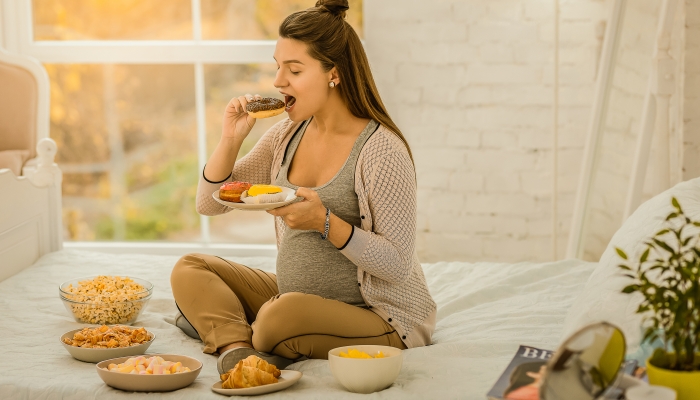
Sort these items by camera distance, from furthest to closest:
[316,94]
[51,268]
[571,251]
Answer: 1. [571,251]
2. [51,268]
3. [316,94]

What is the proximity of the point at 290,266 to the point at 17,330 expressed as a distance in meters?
0.71

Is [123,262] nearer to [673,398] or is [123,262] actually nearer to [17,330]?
[17,330]

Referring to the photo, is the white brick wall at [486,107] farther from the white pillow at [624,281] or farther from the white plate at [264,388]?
the white plate at [264,388]

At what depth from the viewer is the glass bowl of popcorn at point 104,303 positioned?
6.56 feet

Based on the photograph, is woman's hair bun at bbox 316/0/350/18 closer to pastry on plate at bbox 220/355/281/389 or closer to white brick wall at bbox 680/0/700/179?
pastry on plate at bbox 220/355/281/389

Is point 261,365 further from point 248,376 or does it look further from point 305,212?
point 305,212

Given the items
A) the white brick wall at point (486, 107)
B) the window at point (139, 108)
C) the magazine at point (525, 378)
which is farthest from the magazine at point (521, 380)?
the window at point (139, 108)

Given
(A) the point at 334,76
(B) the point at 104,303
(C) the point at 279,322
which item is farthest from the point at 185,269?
(A) the point at 334,76

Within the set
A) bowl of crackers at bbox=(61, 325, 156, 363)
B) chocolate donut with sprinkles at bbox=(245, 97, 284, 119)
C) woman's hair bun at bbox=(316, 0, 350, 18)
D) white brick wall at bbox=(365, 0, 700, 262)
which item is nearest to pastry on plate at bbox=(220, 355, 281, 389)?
bowl of crackers at bbox=(61, 325, 156, 363)

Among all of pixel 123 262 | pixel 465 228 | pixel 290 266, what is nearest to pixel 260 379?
pixel 290 266

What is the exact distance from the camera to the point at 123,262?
8.71 feet

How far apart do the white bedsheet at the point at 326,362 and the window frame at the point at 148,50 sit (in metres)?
1.02

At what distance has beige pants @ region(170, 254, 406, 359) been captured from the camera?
1711mm

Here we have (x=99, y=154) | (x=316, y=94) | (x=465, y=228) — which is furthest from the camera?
(x=99, y=154)
